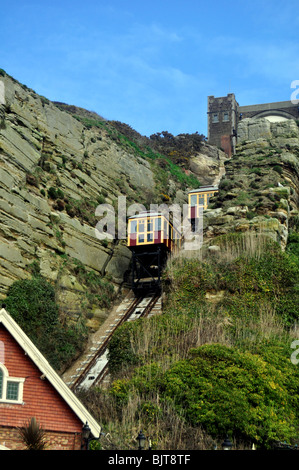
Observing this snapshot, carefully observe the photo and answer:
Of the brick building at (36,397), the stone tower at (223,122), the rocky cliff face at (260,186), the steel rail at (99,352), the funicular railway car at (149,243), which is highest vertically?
the stone tower at (223,122)

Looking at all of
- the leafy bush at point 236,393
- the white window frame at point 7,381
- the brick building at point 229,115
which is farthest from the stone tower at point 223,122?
the white window frame at point 7,381

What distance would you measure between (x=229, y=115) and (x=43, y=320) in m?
57.7

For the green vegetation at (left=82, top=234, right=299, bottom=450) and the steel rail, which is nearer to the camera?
the green vegetation at (left=82, top=234, right=299, bottom=450)

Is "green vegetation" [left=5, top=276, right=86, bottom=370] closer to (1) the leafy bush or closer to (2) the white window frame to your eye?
(1) the leafy bush

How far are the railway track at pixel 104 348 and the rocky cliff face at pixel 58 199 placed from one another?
1.19 m

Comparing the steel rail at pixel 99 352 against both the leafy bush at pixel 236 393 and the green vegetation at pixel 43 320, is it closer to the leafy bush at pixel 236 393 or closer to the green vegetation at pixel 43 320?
the green vegetation at pixel 43 320

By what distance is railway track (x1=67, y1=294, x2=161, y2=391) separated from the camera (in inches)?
1125

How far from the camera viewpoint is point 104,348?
106 feet

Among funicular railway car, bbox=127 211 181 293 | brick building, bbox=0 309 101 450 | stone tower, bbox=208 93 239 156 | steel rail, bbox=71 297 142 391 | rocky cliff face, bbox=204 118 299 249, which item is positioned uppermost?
stone tower, bbox=208 93 239 156

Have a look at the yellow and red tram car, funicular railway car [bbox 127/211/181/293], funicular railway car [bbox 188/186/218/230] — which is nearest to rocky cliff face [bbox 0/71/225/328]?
funicular railway car [bbox 127/211/181/293]

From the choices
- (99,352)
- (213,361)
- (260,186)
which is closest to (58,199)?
(99,352)

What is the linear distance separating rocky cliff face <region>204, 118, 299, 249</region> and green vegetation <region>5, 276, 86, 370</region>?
9.92 metres

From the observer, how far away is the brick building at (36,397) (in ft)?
52.6
